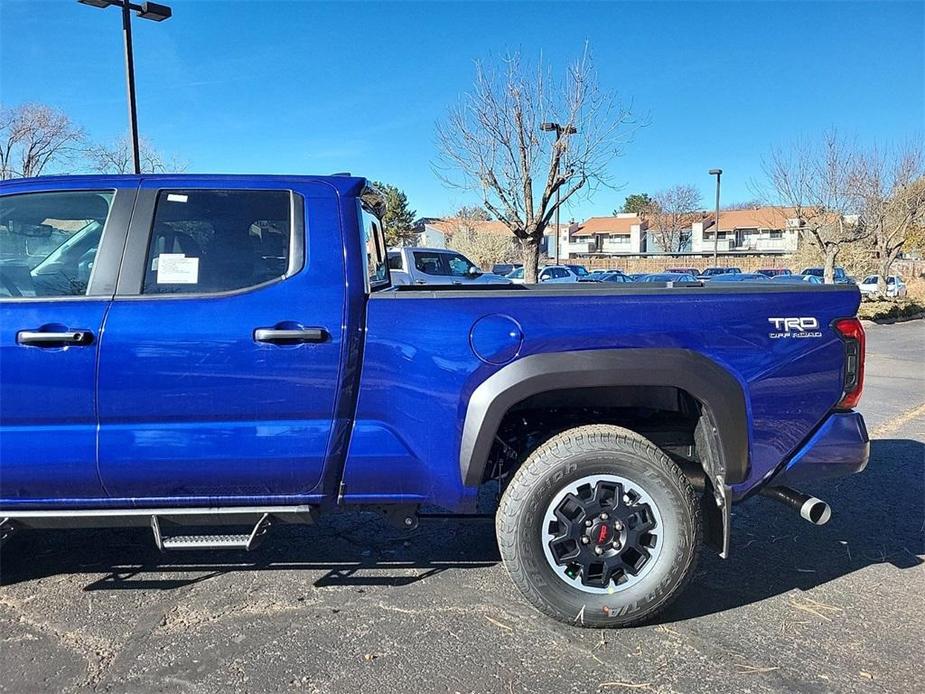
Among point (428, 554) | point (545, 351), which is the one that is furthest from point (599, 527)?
point (428, 554)

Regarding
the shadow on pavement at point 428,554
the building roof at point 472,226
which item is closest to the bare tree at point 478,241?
the building roof at point 472,226

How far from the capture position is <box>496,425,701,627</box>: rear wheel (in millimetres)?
2771

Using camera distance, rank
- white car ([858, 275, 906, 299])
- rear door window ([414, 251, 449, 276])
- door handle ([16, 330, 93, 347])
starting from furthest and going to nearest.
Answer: white car ([858, 275, 906, 299])
rear door window ([414, 251, 449, 276])
door handle ([16, 330, 93, 347])

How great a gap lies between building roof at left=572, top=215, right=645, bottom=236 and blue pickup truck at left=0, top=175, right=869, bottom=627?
Answer: 290 ft

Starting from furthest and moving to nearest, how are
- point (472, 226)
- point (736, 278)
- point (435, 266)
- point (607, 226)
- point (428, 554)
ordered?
point (607, 226), point (472, 226), point (435, 266), point (736, 278), point (428, 554)

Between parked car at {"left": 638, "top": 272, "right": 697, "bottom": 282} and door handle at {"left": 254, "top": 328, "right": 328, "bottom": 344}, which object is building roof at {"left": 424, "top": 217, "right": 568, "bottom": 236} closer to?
parked car at {"left": 638, "top": 272, "right": 697, "bottom": 282}

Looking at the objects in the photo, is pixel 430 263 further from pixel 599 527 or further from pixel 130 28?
pixel 599 527

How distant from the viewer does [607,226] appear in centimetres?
9206

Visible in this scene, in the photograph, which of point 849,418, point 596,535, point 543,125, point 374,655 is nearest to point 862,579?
point 849,418

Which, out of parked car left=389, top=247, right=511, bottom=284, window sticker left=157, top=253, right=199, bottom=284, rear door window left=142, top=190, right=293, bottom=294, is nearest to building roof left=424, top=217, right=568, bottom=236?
parked car left=389, top=247, right=511, bottom=284

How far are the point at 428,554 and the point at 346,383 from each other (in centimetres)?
138

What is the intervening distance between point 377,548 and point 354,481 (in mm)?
1054

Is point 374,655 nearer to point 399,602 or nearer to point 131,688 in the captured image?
point 399,602

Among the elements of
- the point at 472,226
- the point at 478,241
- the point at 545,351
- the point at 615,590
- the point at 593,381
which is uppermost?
the point at 472,226
